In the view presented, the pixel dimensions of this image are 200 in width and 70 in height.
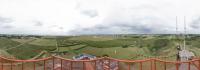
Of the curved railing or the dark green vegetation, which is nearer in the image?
the curved railing

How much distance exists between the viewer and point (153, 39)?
59.6 m

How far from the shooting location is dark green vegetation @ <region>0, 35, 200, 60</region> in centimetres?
5275

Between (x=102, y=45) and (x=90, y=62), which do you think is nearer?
(x=90, y=62)

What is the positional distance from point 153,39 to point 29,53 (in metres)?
21.9

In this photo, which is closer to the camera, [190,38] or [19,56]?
[19,56]

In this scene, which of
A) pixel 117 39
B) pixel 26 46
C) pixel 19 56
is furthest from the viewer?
pixel 117 39

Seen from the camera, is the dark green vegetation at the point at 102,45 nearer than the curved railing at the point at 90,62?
No

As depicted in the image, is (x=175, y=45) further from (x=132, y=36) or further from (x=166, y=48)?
(x=132, y=36)

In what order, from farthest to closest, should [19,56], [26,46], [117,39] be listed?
[117,39], [26,46], [19,56]

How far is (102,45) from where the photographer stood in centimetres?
5675

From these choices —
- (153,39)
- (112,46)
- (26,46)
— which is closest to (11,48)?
(26,46)

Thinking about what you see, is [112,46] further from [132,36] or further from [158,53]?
[158,53]

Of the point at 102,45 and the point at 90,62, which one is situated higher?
the point at 90,62

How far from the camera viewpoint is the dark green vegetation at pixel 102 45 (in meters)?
52.8
